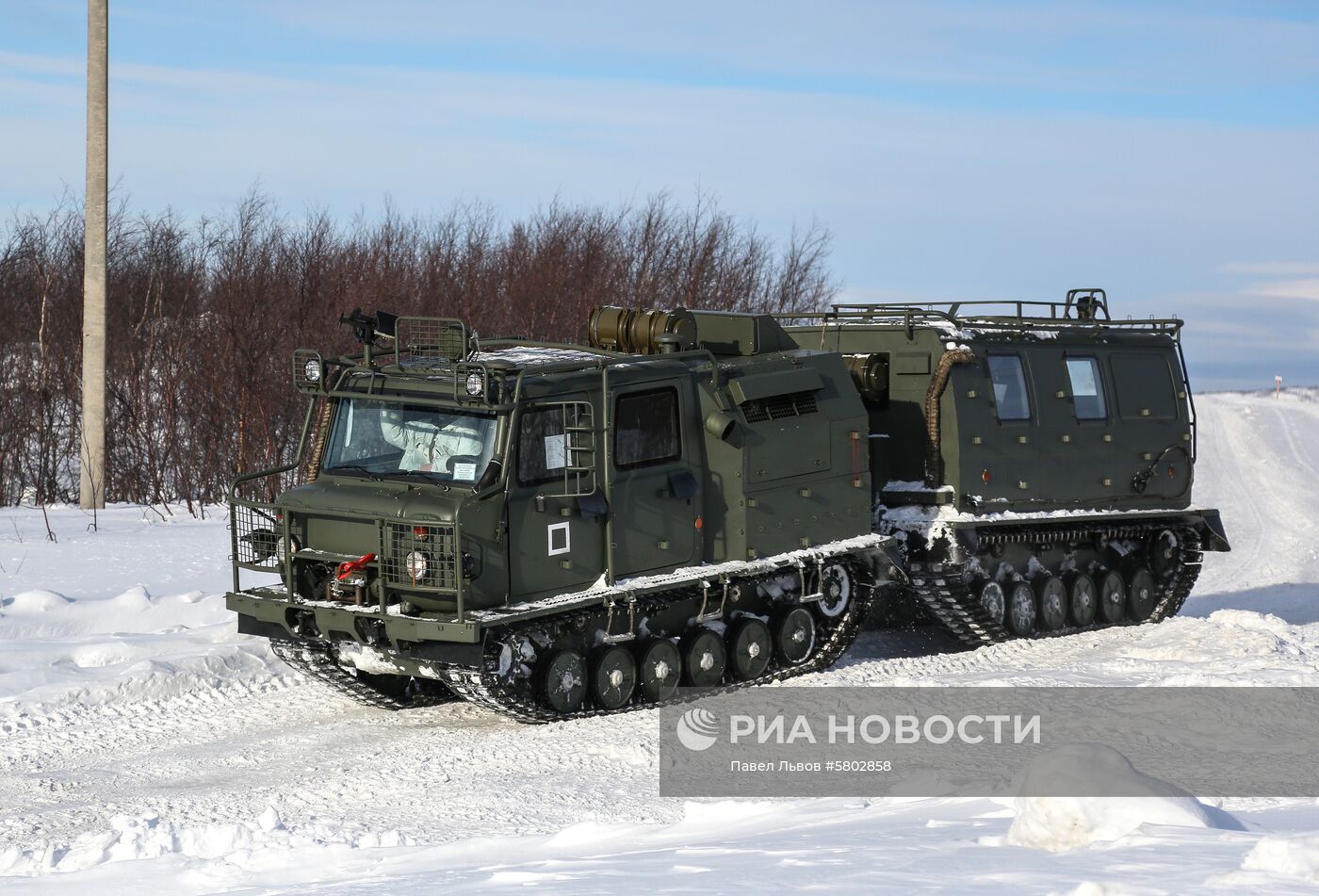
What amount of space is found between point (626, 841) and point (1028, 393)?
8.18 m

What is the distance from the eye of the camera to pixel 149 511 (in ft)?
67.1

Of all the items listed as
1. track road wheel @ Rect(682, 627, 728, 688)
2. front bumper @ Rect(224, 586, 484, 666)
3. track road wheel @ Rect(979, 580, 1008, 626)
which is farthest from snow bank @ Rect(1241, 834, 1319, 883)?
track road wheel @ Rect(979, 580, 1008, 626)

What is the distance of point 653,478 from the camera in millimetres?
11383

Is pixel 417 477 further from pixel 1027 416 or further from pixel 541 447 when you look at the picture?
pixel 1027 416

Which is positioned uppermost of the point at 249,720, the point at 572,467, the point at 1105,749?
the point at 572,467

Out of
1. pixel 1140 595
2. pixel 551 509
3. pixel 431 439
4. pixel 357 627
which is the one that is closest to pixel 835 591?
pixel 551 509

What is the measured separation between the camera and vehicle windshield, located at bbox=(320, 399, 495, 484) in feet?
34.6

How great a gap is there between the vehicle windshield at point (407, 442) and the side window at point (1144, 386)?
24.5 ft

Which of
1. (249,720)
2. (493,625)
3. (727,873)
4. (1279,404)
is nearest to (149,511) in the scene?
(249,720)

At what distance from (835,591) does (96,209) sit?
11020mm

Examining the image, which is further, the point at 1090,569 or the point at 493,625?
the point at 1090,569

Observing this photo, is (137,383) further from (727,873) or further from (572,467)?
(727,873)

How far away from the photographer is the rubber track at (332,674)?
11227mm

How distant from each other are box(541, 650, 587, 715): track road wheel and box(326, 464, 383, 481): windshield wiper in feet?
5.66
